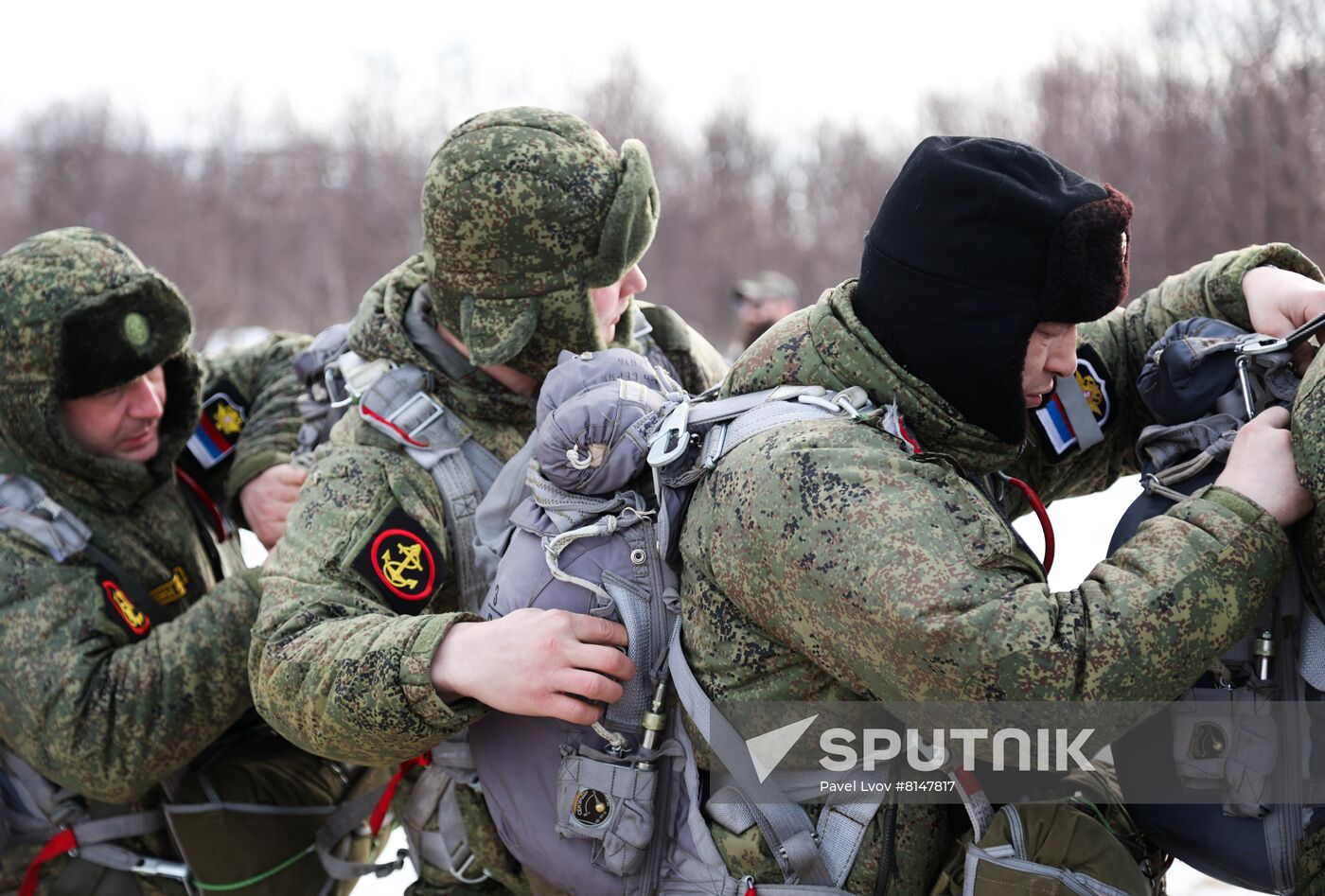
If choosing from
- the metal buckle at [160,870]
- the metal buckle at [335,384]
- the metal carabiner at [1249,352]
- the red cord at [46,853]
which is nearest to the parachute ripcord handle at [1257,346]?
the metal carabiner at [1249,352]

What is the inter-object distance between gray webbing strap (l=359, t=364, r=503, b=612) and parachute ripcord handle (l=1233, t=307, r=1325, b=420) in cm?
157

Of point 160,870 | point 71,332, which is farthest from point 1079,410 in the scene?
point 160,870

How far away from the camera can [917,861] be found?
215 centimetres

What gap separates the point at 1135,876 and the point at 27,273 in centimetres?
293

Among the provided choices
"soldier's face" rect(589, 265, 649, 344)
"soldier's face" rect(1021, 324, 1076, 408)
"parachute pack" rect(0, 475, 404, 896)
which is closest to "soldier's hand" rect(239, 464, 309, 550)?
"parachute pack" rect(0, 475, 404, 896)

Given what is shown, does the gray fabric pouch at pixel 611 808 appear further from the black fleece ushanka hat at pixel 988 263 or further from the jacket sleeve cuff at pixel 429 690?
the black fleece ushanka hat at pixel 988 263

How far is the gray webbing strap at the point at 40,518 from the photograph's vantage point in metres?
3.06

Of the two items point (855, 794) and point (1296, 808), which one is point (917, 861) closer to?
point (855, 794)

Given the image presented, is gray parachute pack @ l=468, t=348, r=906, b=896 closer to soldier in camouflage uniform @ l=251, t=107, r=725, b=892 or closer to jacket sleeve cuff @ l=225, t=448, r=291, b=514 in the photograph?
soldier in camouflage uniform @ l=251, t=107, r=725, b=892

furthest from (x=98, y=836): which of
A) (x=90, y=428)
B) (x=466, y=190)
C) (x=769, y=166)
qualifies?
(x=769, y=166)

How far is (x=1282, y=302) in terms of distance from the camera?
2332 millimetres

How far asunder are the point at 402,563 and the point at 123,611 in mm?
933

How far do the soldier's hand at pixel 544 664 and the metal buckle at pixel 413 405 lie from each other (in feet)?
2.26

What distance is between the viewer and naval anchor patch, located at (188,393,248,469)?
3.75 m
